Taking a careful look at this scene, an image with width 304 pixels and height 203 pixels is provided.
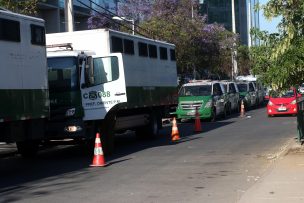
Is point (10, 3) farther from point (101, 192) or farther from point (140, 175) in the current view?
point (101, 192)

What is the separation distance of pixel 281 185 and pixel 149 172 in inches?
127

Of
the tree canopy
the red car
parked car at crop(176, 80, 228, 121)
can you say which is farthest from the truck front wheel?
the tree canopy

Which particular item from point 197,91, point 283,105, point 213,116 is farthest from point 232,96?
point 213,116

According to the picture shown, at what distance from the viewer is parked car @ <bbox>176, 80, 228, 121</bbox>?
29344mm

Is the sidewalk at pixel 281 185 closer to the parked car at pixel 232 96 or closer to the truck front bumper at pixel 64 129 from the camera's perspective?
the truck front bumper at pixel 64 129

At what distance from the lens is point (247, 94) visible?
40219 mm

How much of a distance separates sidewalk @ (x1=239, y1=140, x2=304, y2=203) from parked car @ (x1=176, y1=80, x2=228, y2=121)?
16.5 m

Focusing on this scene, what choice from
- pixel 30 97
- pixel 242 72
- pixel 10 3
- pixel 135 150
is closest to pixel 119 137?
pixel 135 150

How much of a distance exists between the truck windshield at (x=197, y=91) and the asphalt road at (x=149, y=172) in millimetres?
11204

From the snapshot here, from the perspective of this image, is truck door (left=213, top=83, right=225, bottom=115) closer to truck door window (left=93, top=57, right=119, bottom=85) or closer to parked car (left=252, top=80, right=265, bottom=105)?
parked car (left=252, top=80, right=265, bottom=105)

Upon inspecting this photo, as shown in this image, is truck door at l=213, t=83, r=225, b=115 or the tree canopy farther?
the tree canopy

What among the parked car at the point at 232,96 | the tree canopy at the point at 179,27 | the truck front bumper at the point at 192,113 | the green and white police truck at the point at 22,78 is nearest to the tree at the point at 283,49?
the green and white police truck at the point at 22,78

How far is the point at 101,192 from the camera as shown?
9.77 metres

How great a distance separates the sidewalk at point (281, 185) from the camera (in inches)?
337
